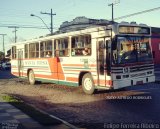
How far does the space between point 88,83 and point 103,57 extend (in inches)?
74.5

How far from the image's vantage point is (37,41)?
21000mm

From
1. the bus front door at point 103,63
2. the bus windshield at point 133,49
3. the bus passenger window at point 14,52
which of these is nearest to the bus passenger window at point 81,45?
the bus front door at point 103,63

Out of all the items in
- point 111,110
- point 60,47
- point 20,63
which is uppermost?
point 60,47

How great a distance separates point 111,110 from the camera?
11.5 metres

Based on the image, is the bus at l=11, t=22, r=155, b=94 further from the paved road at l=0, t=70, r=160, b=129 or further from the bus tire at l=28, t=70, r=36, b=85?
the bus tire at l=28, t=70, r=36, b=85

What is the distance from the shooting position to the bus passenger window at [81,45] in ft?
51.6

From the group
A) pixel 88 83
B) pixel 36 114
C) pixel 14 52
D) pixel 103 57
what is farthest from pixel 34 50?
pixel 36 114

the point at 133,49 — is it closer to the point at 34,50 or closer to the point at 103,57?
the point at 103,57

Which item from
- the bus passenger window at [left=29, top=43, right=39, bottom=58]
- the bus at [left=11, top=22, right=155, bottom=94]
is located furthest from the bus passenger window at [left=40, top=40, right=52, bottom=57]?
the bus passenger window at [left=29, top=43, right=39, bottom=58]

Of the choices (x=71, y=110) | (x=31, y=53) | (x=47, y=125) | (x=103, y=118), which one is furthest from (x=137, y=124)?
(x=31, y=53)

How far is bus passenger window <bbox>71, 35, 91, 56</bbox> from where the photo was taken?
51.6 feet

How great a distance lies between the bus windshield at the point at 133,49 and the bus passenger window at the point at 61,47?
3.88 metres

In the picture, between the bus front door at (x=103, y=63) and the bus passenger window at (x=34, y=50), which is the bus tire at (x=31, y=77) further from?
the bus front door at (x=103, y=63)

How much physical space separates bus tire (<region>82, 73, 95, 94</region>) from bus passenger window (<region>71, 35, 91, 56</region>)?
1107 millimetres
